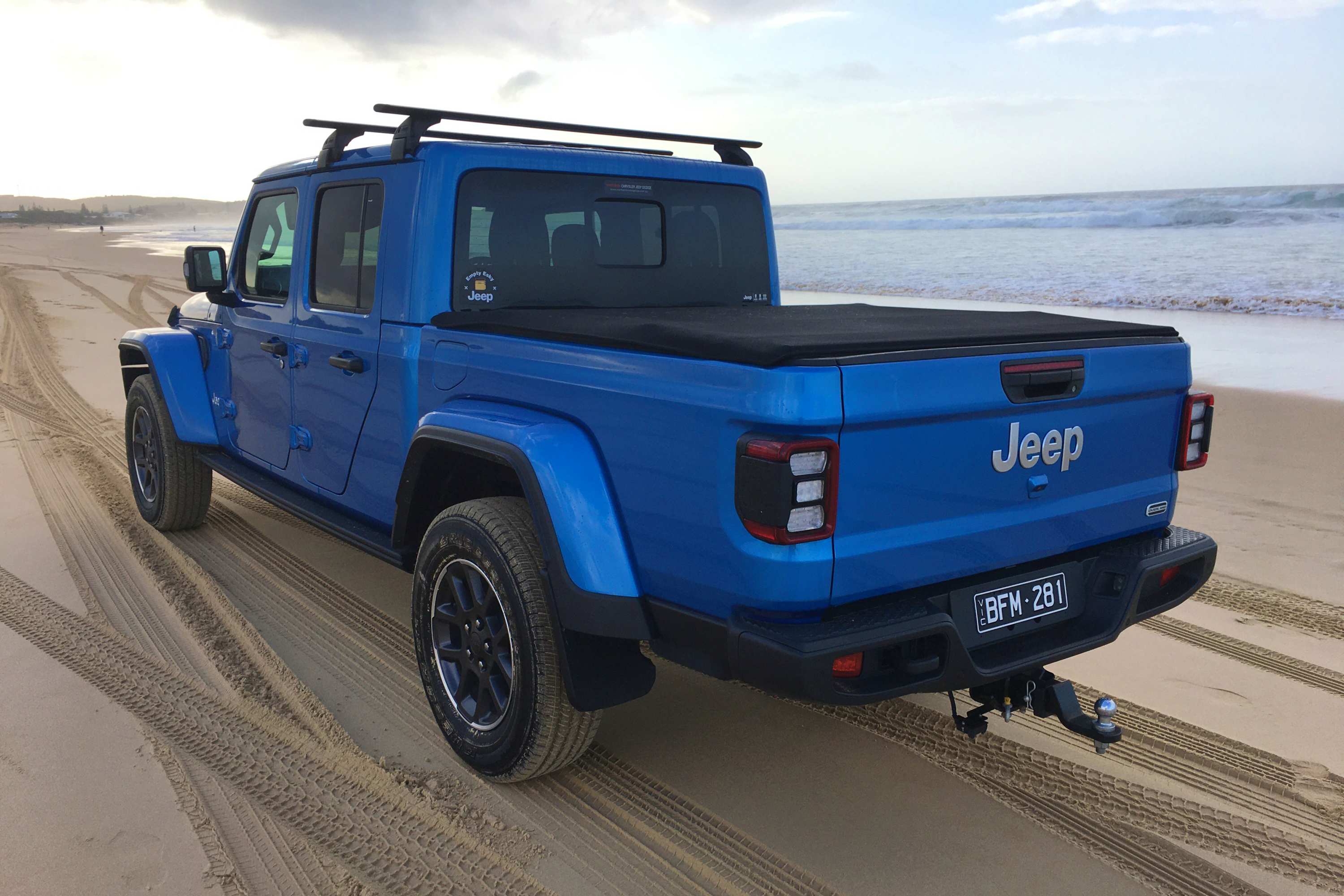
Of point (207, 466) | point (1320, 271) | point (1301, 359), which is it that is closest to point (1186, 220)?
point (1320, 271)

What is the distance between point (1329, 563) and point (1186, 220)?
100ft

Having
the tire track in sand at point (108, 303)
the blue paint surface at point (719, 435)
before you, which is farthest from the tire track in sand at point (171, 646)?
the tire track in sand at point (108, 303)

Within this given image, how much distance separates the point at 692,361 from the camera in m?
2.37

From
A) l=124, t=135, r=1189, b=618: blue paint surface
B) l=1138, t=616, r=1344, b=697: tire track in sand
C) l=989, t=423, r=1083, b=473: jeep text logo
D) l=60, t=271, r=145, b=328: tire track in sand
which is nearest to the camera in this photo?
l=124, t=135, r=1189, b=618: blue paint surface

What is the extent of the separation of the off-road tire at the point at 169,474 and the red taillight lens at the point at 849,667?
4.14m

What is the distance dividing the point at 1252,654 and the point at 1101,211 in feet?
125

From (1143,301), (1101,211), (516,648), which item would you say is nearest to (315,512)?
(516,648)

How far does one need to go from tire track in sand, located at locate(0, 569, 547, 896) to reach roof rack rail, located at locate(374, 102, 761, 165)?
205 cm

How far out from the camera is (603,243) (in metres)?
3.84

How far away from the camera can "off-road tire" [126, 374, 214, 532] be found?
5340 mm

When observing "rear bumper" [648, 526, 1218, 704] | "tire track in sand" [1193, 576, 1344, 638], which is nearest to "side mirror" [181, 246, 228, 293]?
"rear bumper" [648, 526, 1218, 704]

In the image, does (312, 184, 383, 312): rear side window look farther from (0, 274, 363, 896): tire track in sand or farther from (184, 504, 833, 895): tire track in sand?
(0, 274, 363, 896): tire track in sand

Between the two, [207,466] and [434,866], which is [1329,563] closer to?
[434,866]

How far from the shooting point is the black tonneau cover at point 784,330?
90.7 inches
